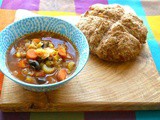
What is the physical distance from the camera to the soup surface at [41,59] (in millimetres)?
1116

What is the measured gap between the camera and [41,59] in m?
1.15

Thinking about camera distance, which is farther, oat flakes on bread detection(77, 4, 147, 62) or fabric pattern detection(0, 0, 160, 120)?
fabric pattern detection(0, 0, 160, 120)

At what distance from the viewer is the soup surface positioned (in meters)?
1.12

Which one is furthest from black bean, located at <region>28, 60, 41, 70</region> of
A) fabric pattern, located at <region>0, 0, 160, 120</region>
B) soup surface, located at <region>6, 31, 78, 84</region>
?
fabric pattern, located at <region>0, 0, 160, 120</region>

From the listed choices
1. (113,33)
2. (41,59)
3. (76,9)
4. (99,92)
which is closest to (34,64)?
(41,59)

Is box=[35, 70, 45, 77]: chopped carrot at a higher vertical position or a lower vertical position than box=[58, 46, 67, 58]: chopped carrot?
lower

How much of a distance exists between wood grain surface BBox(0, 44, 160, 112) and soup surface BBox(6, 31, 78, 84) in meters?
0.10

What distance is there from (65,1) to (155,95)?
3.23 ft

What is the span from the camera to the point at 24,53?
118cm

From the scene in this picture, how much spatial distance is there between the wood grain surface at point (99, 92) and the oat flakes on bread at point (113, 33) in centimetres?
6

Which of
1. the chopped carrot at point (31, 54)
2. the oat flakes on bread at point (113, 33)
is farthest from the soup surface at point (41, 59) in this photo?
the oat flakes on bread at point (113, 33)

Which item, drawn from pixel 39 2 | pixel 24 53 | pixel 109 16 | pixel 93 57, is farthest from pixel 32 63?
pixel 39 2

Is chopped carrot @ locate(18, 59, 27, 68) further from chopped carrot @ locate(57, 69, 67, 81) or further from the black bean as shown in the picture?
chopped carrot @ locate(57, 69, 67, 81)

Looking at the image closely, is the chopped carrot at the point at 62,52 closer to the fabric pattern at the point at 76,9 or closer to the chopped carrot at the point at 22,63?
the chopped carrot at the point at 22,63
